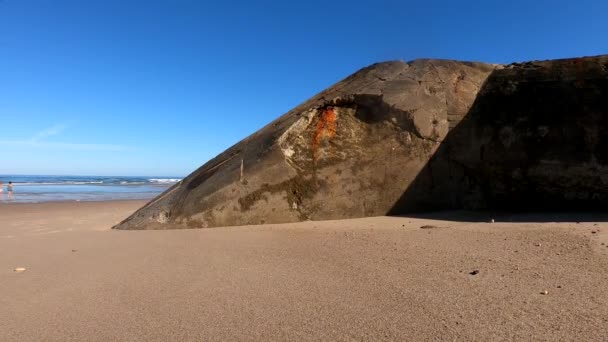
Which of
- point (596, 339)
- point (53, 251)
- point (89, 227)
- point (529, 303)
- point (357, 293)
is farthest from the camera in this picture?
point (89, 227)

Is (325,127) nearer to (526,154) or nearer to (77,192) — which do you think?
(526,154)

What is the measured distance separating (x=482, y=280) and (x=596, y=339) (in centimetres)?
76

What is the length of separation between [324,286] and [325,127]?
2.97 m

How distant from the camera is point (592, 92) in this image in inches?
185

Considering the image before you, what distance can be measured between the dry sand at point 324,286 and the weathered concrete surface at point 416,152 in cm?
88

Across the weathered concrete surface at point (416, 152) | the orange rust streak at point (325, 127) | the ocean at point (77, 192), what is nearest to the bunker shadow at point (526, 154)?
the weathered concrete surface at point (416, 152)

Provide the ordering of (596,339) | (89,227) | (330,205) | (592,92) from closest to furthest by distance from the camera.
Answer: (596,339) < (592,92) < (330,205) < (89,227)

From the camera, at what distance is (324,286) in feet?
8.13

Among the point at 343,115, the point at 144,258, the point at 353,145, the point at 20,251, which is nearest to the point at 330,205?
the point at 353,145

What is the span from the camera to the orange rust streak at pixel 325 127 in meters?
5.14

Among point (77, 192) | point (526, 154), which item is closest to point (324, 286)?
point (526, 154)

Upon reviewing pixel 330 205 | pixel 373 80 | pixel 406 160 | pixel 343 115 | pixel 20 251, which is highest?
pixel 373 80

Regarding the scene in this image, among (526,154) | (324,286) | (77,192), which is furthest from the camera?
(77,192)

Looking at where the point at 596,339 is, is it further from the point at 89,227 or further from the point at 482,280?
the point at 89,227
